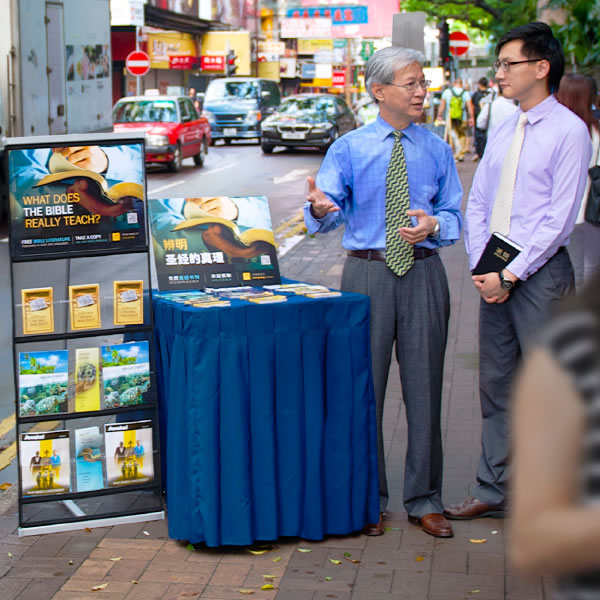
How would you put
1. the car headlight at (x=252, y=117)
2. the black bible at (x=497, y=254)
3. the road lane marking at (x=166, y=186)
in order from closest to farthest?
the black bible at (x=497, y=254)
the road lane marking at (x=166, y=186)
the car headlight at (x=252, y=117)

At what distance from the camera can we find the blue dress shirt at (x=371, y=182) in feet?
15.6

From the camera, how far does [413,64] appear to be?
4691 mm

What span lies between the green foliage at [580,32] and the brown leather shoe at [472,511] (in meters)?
9.10

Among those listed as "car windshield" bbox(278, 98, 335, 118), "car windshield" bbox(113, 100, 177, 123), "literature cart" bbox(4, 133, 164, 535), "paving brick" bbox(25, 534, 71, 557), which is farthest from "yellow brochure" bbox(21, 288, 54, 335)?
"car windshield" bbox(278, 98, 335, 118)

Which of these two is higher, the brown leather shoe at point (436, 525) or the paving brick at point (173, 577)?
the brown leather shoe at point (436, 525)

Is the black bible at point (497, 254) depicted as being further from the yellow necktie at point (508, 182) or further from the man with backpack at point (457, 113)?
the man with backpack at point (457, 113)

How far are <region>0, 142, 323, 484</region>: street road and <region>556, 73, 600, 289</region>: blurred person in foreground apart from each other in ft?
13.6

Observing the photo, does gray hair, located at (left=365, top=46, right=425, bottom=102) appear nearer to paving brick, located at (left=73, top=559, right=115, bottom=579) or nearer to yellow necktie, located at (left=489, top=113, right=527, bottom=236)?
yellow necktie, located at (left=489, top=113, right=527, bottom=236)

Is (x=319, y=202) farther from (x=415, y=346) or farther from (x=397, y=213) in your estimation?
(x=415, y=346)

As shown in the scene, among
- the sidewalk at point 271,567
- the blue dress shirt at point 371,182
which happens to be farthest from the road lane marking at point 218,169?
the blue dress shirt at point 371,182

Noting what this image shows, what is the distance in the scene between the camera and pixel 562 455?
156 cm

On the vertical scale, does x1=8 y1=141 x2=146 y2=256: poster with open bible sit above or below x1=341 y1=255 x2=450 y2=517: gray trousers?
above

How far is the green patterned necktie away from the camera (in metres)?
4.71

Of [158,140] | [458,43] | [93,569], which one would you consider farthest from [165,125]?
[93,569]
